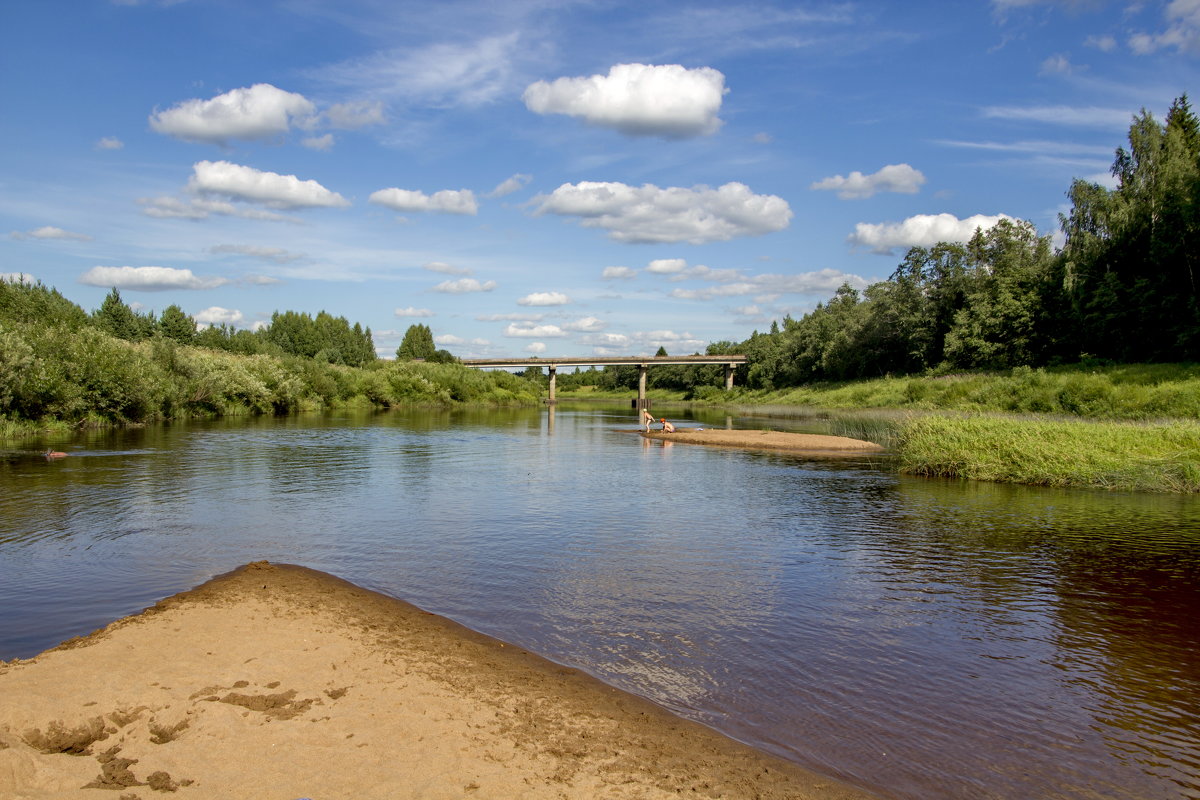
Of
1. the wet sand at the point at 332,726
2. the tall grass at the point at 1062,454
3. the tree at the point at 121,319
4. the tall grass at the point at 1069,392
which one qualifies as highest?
Result: the tree at the point at 121,319

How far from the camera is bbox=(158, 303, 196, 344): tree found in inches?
4865

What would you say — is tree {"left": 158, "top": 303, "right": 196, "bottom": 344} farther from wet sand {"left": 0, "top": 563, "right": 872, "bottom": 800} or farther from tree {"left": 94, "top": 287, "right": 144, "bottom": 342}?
wet sand {"left": 0, "top": 563, "right": 872, "bottom": 800}

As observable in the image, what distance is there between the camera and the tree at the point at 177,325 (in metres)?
124

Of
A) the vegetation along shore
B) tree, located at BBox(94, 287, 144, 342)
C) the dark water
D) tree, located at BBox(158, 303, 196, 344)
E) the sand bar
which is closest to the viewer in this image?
the dark water

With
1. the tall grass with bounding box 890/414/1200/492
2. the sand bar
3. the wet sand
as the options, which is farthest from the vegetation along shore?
the wet sand

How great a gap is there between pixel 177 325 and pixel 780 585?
441 feet

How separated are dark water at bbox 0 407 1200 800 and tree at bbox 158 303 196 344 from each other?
4129 inches

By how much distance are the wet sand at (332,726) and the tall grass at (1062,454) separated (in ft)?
85.3

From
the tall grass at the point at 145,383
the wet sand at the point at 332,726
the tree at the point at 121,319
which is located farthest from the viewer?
the tree at the point at 121,319

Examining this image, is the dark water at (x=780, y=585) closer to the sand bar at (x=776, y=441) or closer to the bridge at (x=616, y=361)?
the sand bar at (x=776, y=441)

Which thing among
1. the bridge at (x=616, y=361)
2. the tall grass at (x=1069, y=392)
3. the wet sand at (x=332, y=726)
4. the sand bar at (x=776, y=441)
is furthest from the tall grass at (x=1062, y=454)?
the bridge at (x=616, y=361)

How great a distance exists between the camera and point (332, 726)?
24.5ft

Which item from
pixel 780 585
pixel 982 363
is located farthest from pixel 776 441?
pixel 982 363

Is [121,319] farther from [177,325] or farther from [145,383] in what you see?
[145,383]
